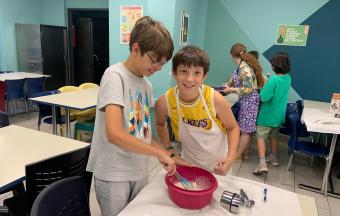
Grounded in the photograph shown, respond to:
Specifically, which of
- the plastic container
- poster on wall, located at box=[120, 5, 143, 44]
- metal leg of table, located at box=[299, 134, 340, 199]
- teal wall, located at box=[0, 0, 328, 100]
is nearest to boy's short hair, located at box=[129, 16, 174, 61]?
the plastic container

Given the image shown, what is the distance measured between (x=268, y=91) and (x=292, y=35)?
1498mm

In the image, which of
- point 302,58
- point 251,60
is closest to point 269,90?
point 251,60

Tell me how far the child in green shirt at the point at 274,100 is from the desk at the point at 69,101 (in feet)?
6.26

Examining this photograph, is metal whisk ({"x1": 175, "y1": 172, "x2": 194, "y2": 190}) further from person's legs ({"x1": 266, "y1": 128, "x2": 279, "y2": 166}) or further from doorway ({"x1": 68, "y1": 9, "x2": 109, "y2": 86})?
doorway ({"x1": 68, "y1": 9, "x2": 109, "y2": 86})

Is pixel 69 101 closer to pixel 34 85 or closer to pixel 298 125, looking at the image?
pixel 34 85

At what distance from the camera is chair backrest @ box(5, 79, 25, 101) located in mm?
4133

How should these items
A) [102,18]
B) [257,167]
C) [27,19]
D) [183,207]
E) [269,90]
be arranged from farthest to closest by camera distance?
[102,18] → [27,19] → [257,167] → [269,90] → [183,207]

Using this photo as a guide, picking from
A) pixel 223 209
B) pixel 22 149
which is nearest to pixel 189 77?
pixel 223 209

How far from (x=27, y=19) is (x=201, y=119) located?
18.2 feet

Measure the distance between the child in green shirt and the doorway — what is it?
161 inches

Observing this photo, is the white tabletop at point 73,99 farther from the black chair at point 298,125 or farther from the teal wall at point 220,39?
the black chair at point 298,125

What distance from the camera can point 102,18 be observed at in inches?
243

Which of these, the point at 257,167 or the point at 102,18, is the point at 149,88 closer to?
the point at 257,167

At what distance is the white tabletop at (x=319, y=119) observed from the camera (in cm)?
248
